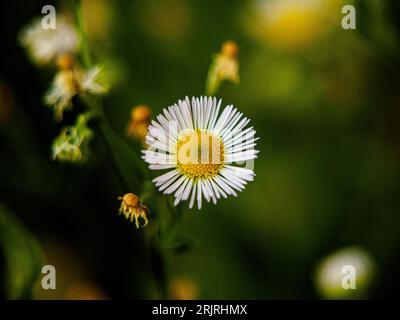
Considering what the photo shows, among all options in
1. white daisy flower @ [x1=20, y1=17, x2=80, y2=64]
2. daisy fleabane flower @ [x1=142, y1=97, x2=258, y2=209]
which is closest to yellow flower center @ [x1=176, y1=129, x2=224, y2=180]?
daisy fleabane flower @ [x1=142, y1=97, x2=258, y2=209]

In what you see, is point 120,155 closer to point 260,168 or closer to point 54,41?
point 54,41

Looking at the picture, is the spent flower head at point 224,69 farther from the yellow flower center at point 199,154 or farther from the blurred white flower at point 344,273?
the blurred white flower at point 344,273

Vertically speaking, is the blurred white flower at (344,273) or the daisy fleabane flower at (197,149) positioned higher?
the daisy fleabane flower at (197,149)

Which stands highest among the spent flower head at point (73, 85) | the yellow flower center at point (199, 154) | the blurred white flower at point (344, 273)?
the spent flower head at point (73, 85)

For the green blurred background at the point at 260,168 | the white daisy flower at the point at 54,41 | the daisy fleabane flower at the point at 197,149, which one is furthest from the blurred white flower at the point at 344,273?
the white daisy flower at the point at 54,41

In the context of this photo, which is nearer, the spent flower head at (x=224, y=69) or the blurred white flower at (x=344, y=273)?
the spent flower head at (x=224, y=69)

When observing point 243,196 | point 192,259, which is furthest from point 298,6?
point 192,259
